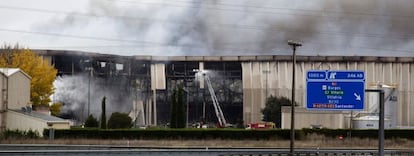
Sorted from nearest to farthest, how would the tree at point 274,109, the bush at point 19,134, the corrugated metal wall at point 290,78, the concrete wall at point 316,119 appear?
the bush at point 19,134 → the concrete wall at point 316,119 → the tree at point 274,109 → the corrugated metal wall at point 290,78

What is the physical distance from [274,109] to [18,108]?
36.5 m

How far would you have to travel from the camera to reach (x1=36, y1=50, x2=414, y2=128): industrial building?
9200cm

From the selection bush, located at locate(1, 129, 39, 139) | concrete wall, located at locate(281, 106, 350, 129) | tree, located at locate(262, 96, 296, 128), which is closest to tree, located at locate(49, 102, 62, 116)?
bush, located at locate(1, 129, 39, 139)

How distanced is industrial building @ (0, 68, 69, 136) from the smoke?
2273cm

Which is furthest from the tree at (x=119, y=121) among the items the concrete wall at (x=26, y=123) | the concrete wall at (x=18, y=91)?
the concrete wall at (x=18, y=91)

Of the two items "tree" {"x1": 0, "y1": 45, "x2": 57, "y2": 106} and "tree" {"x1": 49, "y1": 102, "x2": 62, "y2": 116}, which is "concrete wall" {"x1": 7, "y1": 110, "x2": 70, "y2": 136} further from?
"tree" {"x1": 49, "y1": 102, "x2": 62, "y2": 116}

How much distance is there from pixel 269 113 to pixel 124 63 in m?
22.2

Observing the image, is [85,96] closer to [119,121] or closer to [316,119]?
[119,121]

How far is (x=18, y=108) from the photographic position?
195 ft

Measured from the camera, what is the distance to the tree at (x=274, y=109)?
84438 millimetres

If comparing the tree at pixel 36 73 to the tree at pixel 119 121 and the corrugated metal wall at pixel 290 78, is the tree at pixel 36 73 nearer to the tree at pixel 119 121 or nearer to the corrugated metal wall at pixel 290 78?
the tree at pixel 119 121

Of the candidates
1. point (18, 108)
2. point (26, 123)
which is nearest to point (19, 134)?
point (26, 123)

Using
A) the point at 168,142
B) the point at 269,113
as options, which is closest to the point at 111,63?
the point at 269,113

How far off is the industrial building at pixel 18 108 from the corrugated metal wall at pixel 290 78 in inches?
1567
